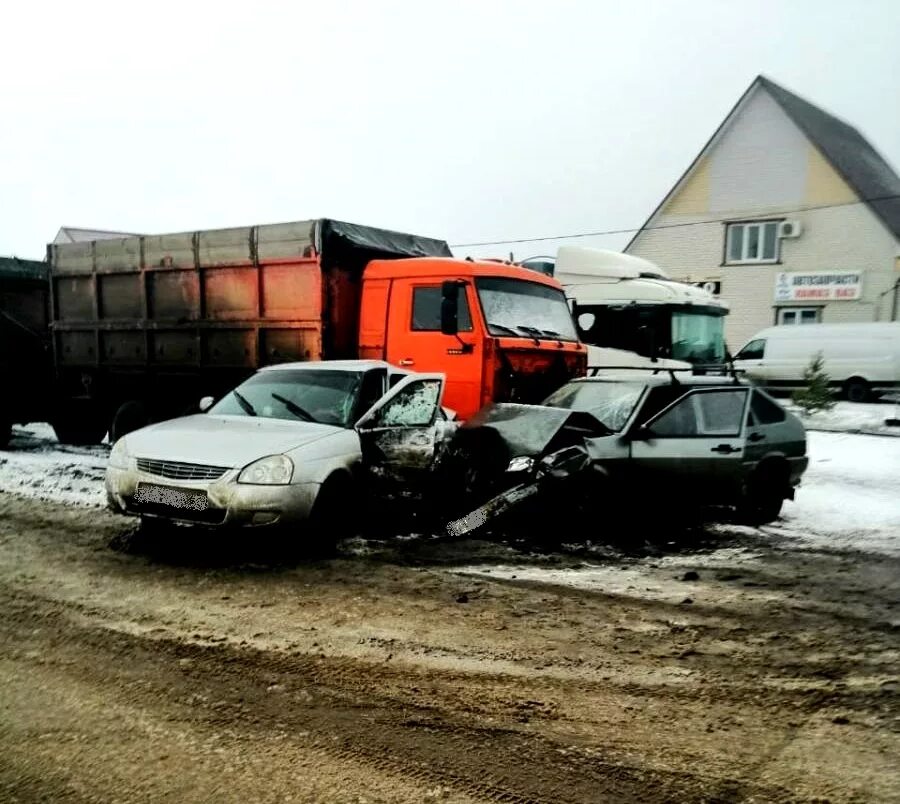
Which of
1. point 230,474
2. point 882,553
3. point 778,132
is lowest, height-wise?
point 882,553

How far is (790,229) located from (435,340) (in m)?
19.7

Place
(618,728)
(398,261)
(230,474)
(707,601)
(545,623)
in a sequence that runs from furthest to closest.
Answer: (398,261)
(230,474)
(707,601)
(545,623)
(618,728)

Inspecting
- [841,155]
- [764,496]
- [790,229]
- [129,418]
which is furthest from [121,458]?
[841,155]

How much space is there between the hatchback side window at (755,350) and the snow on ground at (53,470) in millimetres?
16938

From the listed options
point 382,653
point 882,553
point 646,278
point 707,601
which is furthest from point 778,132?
point 382,653

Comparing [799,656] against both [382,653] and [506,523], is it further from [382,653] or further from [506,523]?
[506,523]

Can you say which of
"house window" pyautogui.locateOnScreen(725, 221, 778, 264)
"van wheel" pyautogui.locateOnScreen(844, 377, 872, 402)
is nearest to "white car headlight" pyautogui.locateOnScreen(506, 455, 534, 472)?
"van wheel" pyautogui.locateOnScreen(844, 377, 872, 402)

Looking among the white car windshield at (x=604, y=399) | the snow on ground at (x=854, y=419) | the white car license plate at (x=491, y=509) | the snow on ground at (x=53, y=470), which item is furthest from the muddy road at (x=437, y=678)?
the snow on ground at (x=854, y=419)

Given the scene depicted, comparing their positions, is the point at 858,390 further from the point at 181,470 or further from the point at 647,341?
the point at 181,470

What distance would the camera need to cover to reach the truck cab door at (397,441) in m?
6.39

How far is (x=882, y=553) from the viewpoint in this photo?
20.4ft

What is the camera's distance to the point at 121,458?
19.2 ft

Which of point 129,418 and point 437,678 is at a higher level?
point 129,418

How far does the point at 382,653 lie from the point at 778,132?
85.4ft
